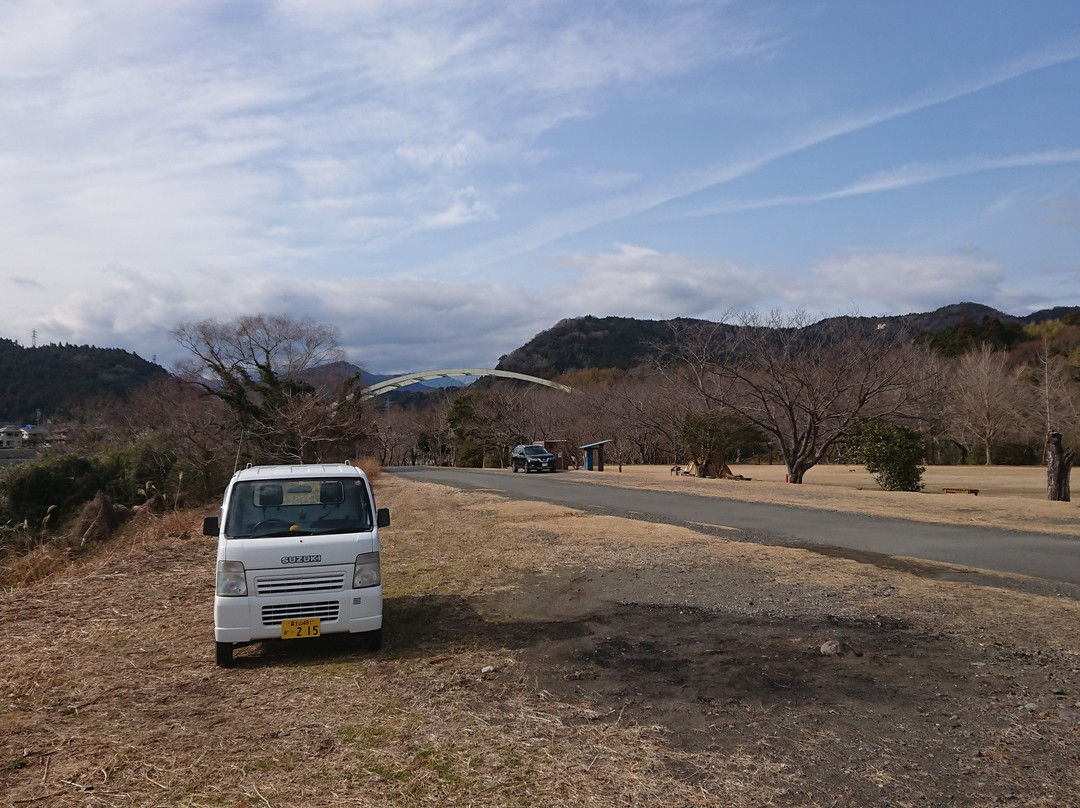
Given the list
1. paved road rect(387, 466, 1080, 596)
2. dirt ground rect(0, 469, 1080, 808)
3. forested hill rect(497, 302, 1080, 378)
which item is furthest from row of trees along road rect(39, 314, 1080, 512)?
forested hill rect(497, 302, 1080, 378)

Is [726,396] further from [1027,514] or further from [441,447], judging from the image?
[441,447]

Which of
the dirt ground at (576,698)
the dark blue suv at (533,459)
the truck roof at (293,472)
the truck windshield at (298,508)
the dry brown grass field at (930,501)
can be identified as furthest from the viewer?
the dark blue suv at (533,459)

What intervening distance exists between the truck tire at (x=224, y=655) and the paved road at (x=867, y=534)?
9.54 m

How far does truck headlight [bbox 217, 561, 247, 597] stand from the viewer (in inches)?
295

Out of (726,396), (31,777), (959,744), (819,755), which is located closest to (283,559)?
(31,777)

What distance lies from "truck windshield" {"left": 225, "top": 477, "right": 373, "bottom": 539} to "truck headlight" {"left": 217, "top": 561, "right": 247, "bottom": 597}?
1.18 ft

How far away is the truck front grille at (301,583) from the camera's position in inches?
297

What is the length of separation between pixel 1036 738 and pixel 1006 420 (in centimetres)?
5809

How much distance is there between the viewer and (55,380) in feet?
247

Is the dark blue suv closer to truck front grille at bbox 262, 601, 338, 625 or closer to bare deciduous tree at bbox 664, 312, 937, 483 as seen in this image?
bare deciduous tree at bbox 664, 312, 937, 483

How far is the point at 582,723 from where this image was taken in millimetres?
5676

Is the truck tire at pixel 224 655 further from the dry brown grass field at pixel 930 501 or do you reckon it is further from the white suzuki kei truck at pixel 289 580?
the dry brown grass field at pixel 930 501

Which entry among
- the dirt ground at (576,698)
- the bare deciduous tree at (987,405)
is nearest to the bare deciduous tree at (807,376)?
the dirt ground at (576,698)

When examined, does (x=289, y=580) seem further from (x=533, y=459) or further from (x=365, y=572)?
(x=533, y=459)
